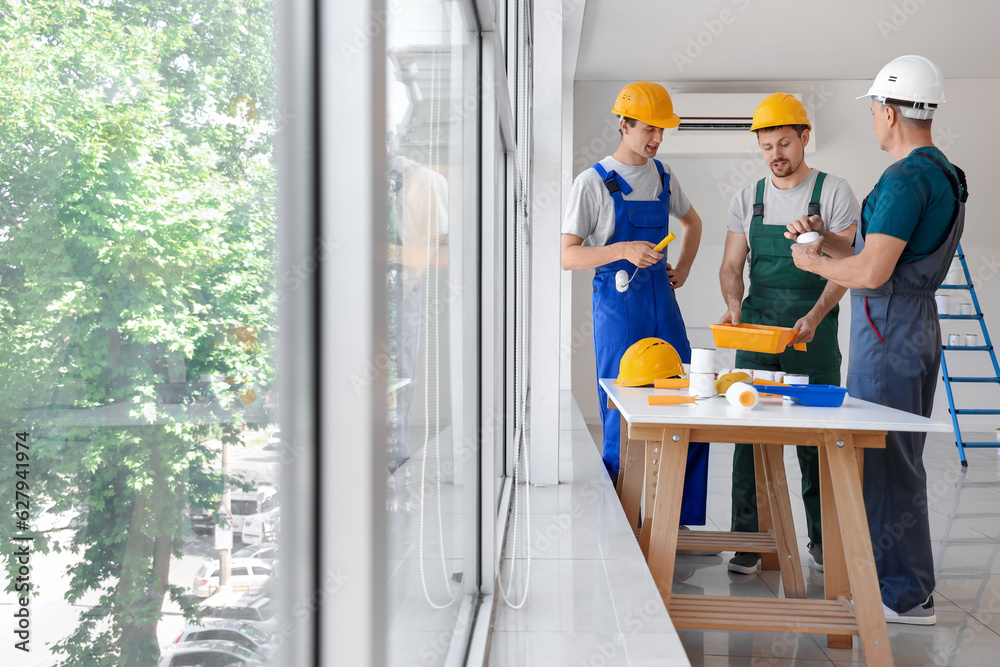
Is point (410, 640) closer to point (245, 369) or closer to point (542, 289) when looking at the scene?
point (245, 369)

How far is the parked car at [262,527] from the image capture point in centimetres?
37

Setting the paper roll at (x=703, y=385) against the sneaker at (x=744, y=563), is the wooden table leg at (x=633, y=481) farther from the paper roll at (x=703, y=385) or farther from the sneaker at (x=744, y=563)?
the paper roll at (x=703, y=385)

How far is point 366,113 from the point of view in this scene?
1.34 ft

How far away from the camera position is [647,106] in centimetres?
271

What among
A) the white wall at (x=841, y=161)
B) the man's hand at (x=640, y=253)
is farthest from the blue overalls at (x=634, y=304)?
the white wall at (x=841, y=161)

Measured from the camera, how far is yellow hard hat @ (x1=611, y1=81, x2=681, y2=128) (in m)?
2.71

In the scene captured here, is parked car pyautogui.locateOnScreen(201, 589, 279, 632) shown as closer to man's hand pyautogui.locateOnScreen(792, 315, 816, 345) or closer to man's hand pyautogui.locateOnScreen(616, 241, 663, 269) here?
man's hand pyautogui.locateOnScreen(616, 241, 663, 269)

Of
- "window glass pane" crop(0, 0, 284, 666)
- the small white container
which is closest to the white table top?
"window glass pane" crop(0, 0, 284, 666)

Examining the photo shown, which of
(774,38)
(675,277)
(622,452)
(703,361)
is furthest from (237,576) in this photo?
(774,38)

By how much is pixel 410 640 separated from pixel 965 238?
7.47 meters

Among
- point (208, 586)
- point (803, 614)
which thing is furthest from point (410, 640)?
point (803, 614)

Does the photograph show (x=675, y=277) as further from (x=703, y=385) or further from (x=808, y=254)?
(x=703, y=385)

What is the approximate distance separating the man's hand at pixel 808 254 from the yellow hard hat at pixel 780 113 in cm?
71

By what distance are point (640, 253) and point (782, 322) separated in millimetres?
855
